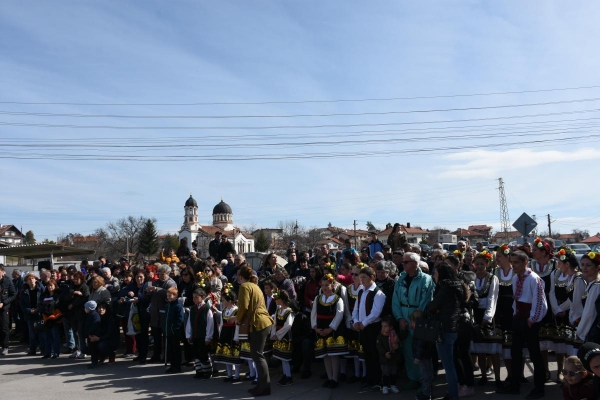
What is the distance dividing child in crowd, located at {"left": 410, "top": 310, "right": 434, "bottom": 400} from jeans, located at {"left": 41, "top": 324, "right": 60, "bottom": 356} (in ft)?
28.1

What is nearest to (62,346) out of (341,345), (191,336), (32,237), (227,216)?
(191,336)

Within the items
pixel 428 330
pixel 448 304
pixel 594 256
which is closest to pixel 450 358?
pixel 428 330

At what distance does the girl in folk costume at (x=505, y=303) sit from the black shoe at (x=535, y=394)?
2.25ft

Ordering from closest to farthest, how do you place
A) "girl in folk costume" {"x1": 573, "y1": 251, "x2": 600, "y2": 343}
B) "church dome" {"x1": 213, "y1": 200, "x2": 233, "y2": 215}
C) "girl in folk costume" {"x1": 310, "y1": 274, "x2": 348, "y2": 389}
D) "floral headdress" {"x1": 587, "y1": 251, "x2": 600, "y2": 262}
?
"girl in folk costume" {"x1": 573, "y1": 251, "x2": 600, "y2": 343}, "floral headdress" {"x1": 587, "y1": 251, "x2": 600, "y2": 262}, "girl in folk costume" {"x1": 310, "y1": 274, "x2": 348, "y2": 389}, "church dome" {"x1": 213, "y1": 200, "x2": 233, "y2": 215}

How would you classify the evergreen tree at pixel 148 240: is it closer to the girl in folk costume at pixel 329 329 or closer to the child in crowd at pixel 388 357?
the girl in folk costume at pixel 329 329

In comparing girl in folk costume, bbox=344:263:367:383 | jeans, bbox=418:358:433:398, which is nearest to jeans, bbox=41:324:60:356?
girl in folk costume, bbox=344:263:367:383

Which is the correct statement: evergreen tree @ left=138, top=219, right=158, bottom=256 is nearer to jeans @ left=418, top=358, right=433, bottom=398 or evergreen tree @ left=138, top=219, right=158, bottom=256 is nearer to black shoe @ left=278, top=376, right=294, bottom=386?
black shoe @ left=278, top=376, right=294, bottom=386

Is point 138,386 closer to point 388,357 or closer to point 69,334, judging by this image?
point 69,334

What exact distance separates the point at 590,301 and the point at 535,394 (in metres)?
1.66

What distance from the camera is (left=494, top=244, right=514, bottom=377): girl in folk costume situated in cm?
809

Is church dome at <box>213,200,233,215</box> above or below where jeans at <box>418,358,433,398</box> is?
above

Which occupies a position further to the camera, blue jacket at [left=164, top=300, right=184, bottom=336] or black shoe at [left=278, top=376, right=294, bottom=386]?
blue jacket at [left=164, top=300, right=184, bottom=336]

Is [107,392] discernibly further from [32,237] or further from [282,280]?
[32,237]

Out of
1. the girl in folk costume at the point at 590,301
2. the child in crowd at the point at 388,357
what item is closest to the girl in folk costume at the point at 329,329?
the child in crowd at the point at 388,357
